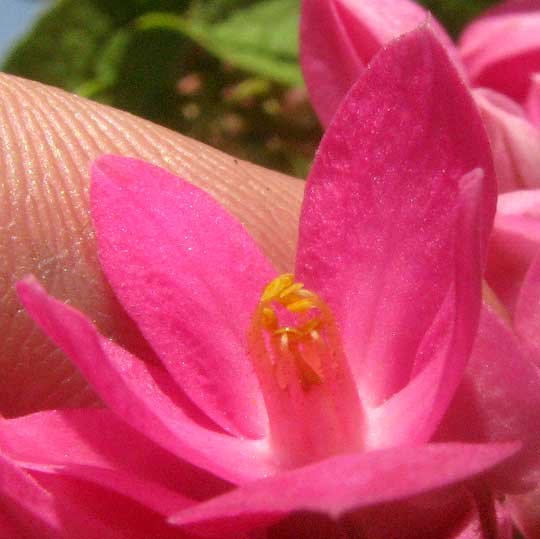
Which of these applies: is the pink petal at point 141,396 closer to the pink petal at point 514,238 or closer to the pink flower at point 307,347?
the pink flower at point 307,347

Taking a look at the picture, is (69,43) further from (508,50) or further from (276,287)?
(276,287)

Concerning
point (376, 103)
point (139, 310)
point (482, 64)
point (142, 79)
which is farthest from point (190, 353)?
point (142, 79)

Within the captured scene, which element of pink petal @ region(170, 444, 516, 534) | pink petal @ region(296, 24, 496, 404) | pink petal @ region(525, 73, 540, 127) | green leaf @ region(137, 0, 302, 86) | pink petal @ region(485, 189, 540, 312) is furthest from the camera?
green leaf @ region(137, 0, 302, 86)

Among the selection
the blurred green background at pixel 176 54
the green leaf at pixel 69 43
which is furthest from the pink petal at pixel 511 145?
Result: the green leaf at pixel 69 43

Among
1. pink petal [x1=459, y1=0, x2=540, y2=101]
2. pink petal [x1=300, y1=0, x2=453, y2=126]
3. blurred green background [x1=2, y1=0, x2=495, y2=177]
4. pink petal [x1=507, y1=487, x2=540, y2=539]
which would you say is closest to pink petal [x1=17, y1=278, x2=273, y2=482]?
pink petal [x1=507, y1=487, x2=540, y2=539]

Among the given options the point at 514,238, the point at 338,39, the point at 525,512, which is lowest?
the point at 525,512

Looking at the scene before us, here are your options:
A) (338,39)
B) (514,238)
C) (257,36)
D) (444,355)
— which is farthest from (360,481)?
(257,36)

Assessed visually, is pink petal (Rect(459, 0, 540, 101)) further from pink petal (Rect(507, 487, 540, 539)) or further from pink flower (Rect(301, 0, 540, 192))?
pink petal (Rect(507, 487, 540, 539))
